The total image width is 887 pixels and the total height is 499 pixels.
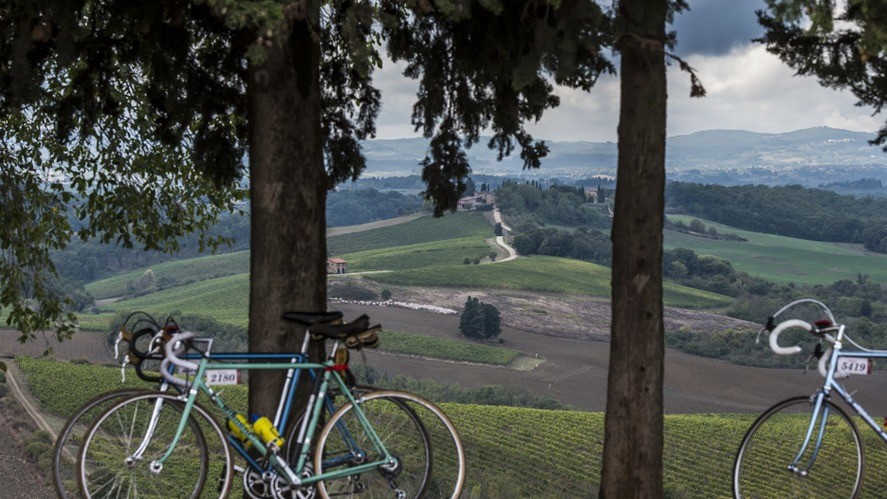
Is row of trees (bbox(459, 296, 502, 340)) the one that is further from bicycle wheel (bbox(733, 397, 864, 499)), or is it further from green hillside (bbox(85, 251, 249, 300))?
bicycle wheel (bbox(733, 397, 864, 499))

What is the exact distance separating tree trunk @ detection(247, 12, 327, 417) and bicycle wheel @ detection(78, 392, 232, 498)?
69 centimetres

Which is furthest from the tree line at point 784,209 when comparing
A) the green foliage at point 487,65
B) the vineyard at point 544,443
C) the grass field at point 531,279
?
the green foliage at point 487,65

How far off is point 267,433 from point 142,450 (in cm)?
51

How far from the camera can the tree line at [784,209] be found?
143125 millimetres

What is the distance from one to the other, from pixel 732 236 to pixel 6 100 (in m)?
143

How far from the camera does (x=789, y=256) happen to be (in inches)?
5123

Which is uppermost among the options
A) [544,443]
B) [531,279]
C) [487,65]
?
[487,65]

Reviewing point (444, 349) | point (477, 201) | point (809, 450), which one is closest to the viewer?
point (809, 450)

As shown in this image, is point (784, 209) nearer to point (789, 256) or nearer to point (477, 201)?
point (789, 256)

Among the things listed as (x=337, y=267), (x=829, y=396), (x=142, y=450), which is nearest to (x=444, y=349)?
(x=337, y=267)

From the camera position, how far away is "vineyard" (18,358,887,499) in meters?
38.8

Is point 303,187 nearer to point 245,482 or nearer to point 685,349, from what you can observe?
point 245,482

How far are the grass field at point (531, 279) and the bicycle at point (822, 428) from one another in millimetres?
100260

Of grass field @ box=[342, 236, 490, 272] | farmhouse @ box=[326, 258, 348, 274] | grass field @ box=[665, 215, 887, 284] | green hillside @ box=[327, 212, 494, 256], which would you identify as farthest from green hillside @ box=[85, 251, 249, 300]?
grass field @ box=[665, 215, 887, 284]
